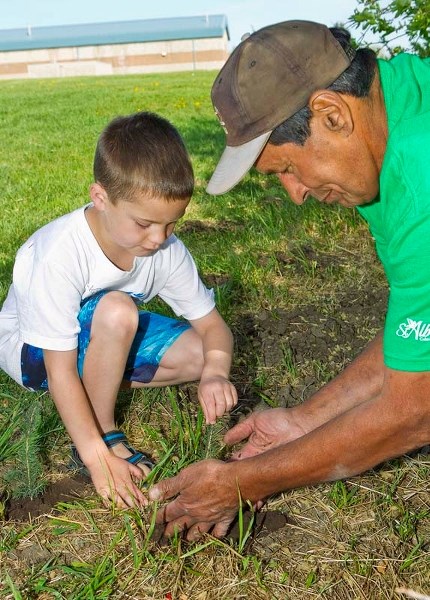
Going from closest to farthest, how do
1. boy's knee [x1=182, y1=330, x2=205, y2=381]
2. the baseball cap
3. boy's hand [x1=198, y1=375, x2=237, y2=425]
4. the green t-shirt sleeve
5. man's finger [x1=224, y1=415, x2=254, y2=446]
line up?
1. the green t-shirt sleeve
2. the baseball cap
3. boy's hand [x1=198, y1=375, x2=237, y2=425]
4. man's finger [x1=224, y1=415, x2=254, y2=446]
5. boy's knee [x1=182, y1=330, x2=205, y2=381]

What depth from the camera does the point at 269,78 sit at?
198 centimetres

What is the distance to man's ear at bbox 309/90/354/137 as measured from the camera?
6.25 ft

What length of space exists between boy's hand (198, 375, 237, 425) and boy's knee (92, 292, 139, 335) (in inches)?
13.0

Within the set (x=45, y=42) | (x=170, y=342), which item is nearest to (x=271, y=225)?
(x=170, y=342)

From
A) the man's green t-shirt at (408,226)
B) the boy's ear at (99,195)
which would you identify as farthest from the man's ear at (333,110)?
the boy's ear at (99,195)

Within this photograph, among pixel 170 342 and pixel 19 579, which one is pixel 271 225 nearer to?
pixel 170 342

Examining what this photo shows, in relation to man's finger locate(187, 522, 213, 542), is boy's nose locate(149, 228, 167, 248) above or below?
above

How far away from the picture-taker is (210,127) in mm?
10594

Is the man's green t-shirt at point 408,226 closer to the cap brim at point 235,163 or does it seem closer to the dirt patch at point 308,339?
the cap brim at point 235,163

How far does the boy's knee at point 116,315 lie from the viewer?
8.69ft

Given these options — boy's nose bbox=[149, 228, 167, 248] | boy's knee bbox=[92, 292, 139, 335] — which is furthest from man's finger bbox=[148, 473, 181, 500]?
boy's nose bbox=[149, 228, 167, 248]

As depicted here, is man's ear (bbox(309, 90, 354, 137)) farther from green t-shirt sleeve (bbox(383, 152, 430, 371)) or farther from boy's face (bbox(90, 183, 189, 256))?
boy's face (bbox(90, 183, 189, 256))

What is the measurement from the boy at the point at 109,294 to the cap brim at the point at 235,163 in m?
0.32

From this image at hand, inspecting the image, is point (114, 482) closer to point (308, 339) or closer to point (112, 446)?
point (112, 446)
